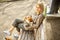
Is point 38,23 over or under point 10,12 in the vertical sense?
over

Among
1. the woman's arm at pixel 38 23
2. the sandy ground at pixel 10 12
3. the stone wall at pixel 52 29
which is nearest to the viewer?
the stone wall at pixel 52 29

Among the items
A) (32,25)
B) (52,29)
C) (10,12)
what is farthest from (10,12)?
(52,29)

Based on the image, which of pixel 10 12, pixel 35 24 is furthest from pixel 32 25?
pixel 10 12

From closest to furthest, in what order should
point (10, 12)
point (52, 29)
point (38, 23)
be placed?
point (52, 29) < point (38, 23) < point (10, 12)

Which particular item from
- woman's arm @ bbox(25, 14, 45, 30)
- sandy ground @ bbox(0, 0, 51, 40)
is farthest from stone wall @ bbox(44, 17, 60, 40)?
sandy ground @ bbox(0, 0, 51, 40)

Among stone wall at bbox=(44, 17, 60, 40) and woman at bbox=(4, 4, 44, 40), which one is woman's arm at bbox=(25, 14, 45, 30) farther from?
stone wall at bbox=(44, 17, 60, 40)

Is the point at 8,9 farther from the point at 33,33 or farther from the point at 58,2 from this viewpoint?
the point at 58,2

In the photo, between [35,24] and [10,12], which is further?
[10,12]

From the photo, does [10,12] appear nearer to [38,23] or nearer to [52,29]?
[38,23]

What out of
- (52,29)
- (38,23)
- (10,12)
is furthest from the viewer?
(10,12)

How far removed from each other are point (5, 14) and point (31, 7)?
35.5 inches

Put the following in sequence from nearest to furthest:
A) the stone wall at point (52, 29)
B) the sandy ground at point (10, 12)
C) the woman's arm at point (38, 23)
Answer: the stone wall at point (52, 29)
the woman's arm at point (38, 23)
the sandy ground at point (10, 12)

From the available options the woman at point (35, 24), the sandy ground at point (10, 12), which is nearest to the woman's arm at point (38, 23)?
Answer: the woman at point (35, 24)

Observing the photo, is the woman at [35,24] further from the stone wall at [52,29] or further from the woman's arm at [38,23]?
the stone wall at [52,29]
